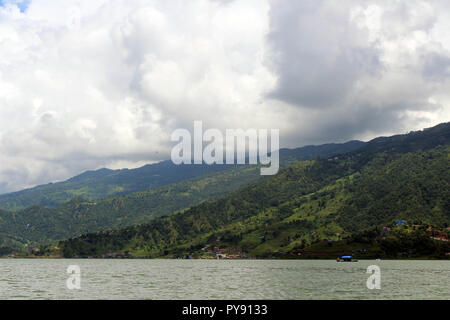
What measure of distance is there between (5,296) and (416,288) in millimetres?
102850
